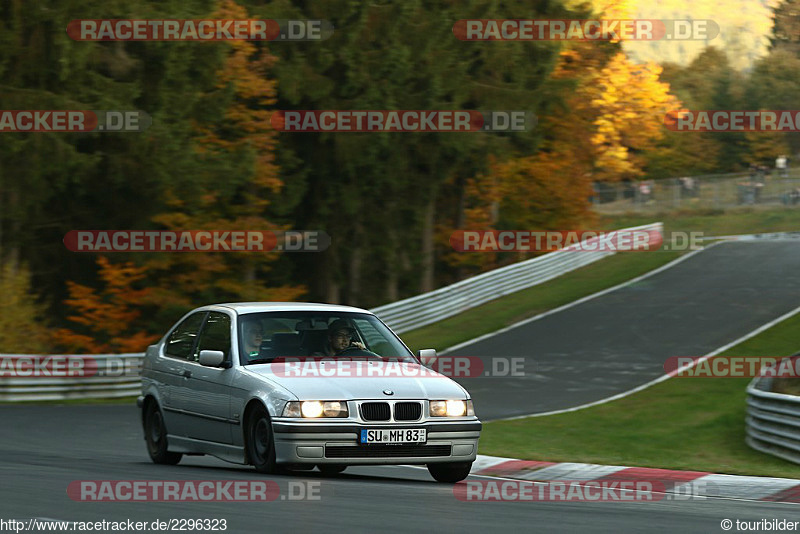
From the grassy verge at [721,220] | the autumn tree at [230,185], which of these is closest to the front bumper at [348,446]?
the autumn tree at [230,185]

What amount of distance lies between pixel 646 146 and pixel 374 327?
72.4 meters

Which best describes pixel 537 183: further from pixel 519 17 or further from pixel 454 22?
pixel 454 22

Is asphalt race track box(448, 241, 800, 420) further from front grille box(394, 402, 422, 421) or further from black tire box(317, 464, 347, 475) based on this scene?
front grille box(394, 402, 422, 421)

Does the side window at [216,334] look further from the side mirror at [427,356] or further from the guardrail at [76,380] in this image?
the guardrail at [76,380]

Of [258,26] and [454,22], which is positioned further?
[454,22]

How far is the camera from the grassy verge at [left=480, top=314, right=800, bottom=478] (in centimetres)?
1514

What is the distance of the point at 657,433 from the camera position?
18.6 m

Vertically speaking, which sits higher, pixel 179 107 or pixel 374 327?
pixel 179 107

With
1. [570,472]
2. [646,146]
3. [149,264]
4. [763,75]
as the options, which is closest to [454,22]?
[149,264]

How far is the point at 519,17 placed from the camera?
48.9 m

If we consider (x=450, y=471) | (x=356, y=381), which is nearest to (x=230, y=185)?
(x=450, y=471)

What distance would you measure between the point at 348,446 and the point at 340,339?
1.41 m

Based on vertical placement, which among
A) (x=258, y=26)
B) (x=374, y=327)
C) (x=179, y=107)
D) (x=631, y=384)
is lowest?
(x=631, y=384)

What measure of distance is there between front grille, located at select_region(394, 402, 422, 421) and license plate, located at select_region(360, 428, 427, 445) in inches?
3.8
